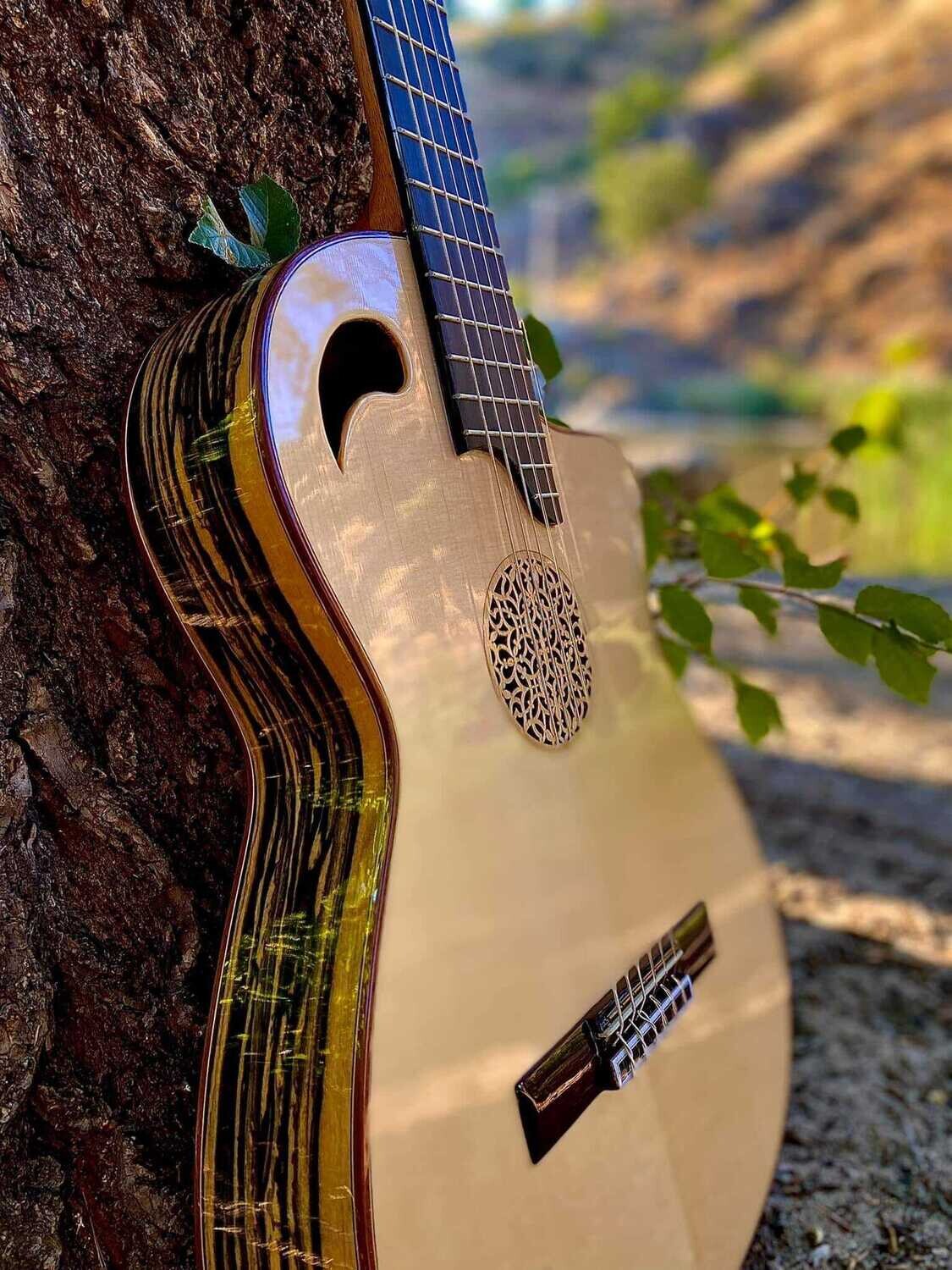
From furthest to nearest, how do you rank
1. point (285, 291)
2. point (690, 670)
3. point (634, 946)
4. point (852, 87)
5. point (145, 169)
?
point (852, 87) < point (690, 670) < point (634, 946) < point (145, 169) < point (285, 291)

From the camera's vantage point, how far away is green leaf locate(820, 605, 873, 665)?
1.05 meters

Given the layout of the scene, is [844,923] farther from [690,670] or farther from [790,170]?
[790,170]

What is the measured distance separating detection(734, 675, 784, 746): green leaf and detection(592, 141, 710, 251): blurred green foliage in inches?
904

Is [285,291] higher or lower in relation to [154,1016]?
higher

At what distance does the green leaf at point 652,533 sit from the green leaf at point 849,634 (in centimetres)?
20

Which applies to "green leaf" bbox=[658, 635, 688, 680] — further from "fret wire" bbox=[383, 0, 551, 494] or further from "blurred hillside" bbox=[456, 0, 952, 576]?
"blurred hillside" bbox=[456, 0, 952, 576]

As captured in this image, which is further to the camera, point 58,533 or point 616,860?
point 616,860

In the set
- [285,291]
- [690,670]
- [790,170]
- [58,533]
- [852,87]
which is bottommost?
[690,670]

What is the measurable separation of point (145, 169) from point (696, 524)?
78 centimetres

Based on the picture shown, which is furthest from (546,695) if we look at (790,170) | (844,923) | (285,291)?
(790,170)

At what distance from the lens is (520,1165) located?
721 mm

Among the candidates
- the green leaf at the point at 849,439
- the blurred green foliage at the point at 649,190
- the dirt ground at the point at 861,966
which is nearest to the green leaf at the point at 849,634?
the green leaf at the point at 849,439

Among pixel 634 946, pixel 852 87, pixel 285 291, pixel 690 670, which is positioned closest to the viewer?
pixel 285 291

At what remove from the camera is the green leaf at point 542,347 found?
110cm
